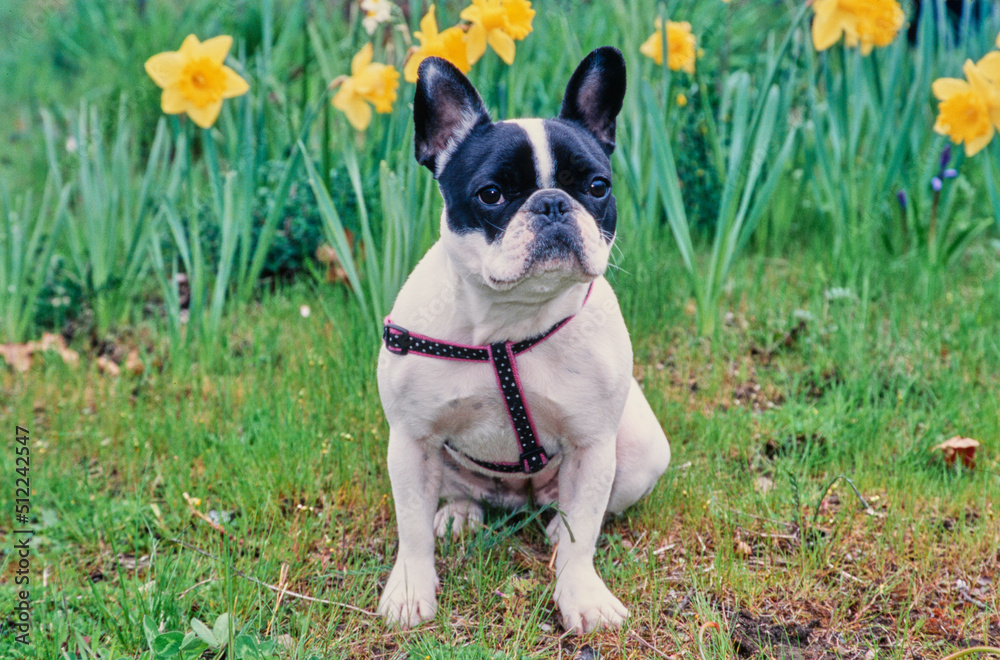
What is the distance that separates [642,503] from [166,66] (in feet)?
7.15

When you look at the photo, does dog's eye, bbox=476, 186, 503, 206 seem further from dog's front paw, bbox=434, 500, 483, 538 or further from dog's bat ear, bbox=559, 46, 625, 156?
dog's front paw, bbox=434, 500, 483, 538

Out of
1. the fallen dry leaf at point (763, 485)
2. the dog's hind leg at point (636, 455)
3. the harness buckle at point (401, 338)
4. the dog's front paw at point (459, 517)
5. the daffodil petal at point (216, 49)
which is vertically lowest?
the dog's front paw at point (459, 517)

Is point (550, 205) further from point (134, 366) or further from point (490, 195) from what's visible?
point (134, 366)

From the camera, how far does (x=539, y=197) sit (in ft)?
5.85

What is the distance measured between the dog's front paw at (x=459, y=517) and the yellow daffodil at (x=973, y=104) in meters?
→ 2.28

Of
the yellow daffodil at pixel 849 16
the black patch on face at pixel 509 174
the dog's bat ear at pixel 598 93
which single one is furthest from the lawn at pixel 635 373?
the black patch on face at pixel 509 174

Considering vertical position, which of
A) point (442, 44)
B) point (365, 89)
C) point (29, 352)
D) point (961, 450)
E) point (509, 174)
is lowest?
point (29, 352)

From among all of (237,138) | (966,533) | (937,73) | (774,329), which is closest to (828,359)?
(774,329)

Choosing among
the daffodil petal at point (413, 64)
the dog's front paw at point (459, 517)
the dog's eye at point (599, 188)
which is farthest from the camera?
the daffodil petal at point (413, 64)

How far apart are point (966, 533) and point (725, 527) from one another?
0.64 meters

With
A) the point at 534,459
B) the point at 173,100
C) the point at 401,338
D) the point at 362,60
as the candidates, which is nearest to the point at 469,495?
the point at 534,459

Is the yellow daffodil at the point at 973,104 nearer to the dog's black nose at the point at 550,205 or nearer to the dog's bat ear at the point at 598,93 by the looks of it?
the dog's bat ear at the point at 598,93

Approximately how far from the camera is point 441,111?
6.53 feet

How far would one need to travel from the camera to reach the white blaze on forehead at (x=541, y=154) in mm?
1815
